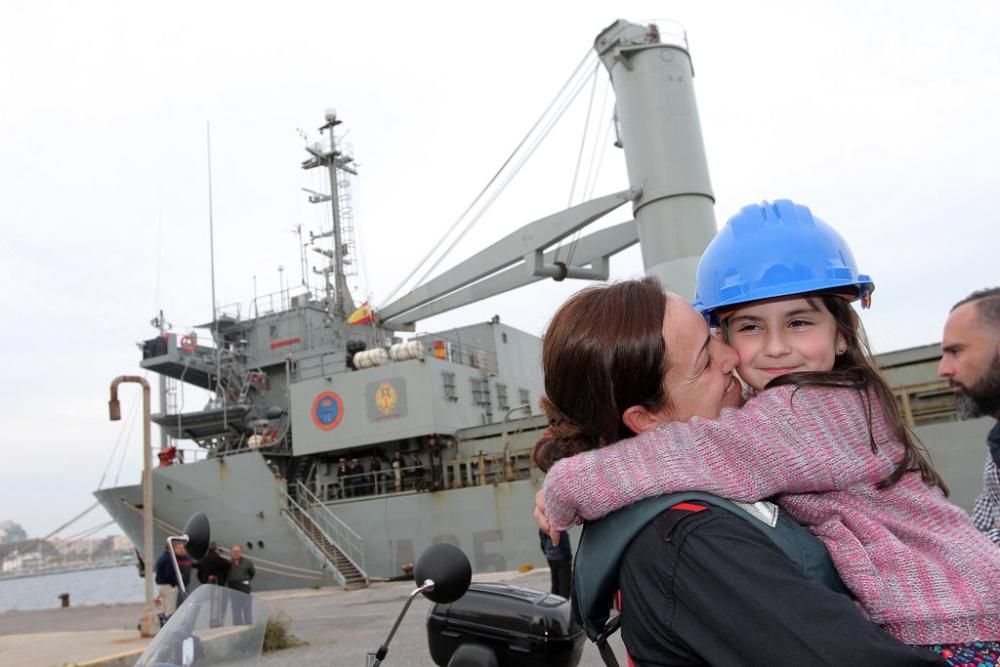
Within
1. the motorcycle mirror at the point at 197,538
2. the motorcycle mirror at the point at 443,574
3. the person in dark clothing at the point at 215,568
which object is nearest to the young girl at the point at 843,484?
the motorcycle mirror at the point at 443,574

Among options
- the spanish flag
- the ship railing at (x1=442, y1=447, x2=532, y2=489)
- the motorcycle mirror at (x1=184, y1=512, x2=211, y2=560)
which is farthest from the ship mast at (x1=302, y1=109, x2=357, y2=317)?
the motorcycle mirror at (x1=184, y1=512, x2=211, y2=560)

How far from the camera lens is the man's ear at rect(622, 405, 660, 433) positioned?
1.23 metres

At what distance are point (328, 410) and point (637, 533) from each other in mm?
17186

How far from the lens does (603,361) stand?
1179 millimetres

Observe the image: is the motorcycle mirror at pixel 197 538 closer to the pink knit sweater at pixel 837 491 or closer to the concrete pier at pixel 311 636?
the concrete pier at pixel 311 636

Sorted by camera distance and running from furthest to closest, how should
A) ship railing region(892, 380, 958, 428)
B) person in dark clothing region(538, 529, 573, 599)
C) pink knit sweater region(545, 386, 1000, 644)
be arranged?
1. ship railing region(892, 380, 958, 428)
2. person in dark clothing region(538, 529, 573, 599)
3. pink knit sweater region(545, 386, 1000, 644)

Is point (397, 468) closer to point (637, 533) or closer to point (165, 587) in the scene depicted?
point (165, 587)

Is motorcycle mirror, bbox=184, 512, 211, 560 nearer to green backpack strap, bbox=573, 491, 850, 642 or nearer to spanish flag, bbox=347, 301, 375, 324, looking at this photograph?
green backpack strap, bbox=573, 491, 850, 642

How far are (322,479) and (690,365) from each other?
59.3 feet

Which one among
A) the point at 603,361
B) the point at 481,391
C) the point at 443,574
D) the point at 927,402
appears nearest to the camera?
the point at 603,361

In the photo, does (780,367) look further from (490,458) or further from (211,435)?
(211,435)

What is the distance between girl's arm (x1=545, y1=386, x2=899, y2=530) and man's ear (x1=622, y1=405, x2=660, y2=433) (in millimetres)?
88

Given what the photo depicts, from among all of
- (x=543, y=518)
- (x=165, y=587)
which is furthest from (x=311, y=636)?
(x=543, y=518)

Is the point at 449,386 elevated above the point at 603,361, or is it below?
above
